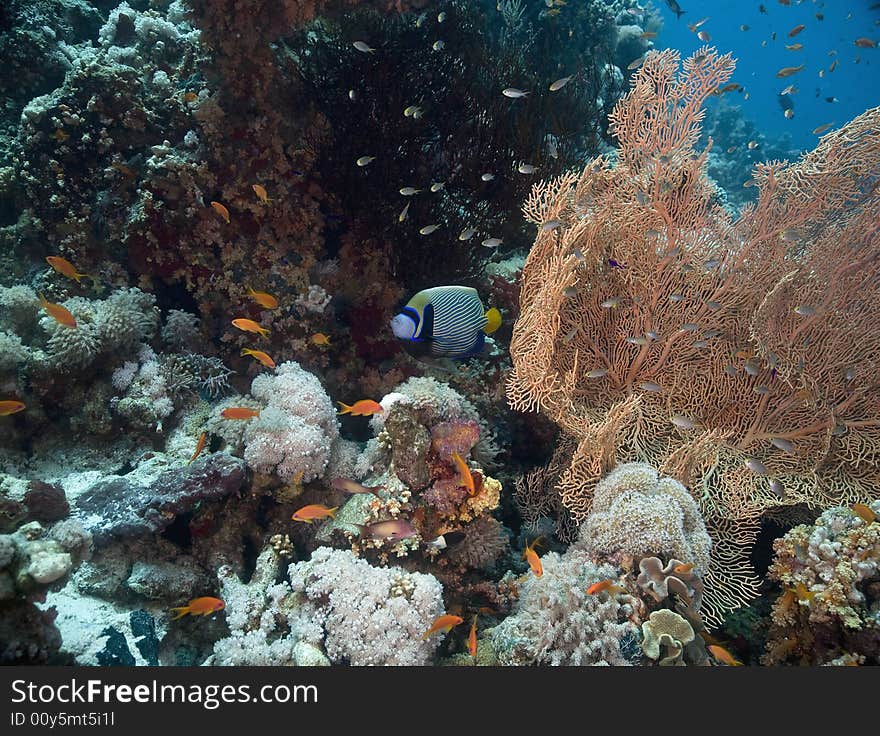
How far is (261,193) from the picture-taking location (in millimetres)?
4578

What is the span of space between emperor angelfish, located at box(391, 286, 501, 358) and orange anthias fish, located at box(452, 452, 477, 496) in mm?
940

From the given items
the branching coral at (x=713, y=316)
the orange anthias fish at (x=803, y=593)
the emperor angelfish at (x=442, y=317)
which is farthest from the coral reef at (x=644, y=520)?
the emperor angelfish at (x=442, y=317)

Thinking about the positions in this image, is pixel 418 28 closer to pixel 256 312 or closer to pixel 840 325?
pixel 256 312

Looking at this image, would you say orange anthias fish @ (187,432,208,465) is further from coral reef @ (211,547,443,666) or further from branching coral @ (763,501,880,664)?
branching coral @ (763,501,880,664)

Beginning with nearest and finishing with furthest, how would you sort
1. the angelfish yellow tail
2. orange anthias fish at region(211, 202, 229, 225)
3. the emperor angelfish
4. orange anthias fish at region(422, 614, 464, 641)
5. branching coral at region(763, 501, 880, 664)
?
orange anthias fish at region(422, 614, 464, 641), branching coral at region(763, 501, 880, 664), the emperor angelfish, the angelfish yellow tail, orange anthias fish at region(211, 202, 229, 225)

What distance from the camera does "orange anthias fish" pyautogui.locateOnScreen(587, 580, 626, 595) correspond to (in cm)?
307

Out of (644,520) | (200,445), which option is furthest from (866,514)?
(200,445)

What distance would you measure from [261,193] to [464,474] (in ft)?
10.7

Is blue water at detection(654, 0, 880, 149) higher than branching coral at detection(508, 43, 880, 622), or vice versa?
blue water at detection(654, 0, 880, 149)

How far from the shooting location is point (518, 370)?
409 centimetres

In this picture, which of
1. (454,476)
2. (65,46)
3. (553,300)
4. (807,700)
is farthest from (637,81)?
(65,46)

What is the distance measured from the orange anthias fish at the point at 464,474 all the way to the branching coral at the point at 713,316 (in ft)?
2.78

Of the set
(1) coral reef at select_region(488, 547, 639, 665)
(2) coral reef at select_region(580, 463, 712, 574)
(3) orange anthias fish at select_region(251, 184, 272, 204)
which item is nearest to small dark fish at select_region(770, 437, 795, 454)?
(2) coral reef at select_region(580, 463, 712, 574)

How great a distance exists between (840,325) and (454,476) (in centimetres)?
382
